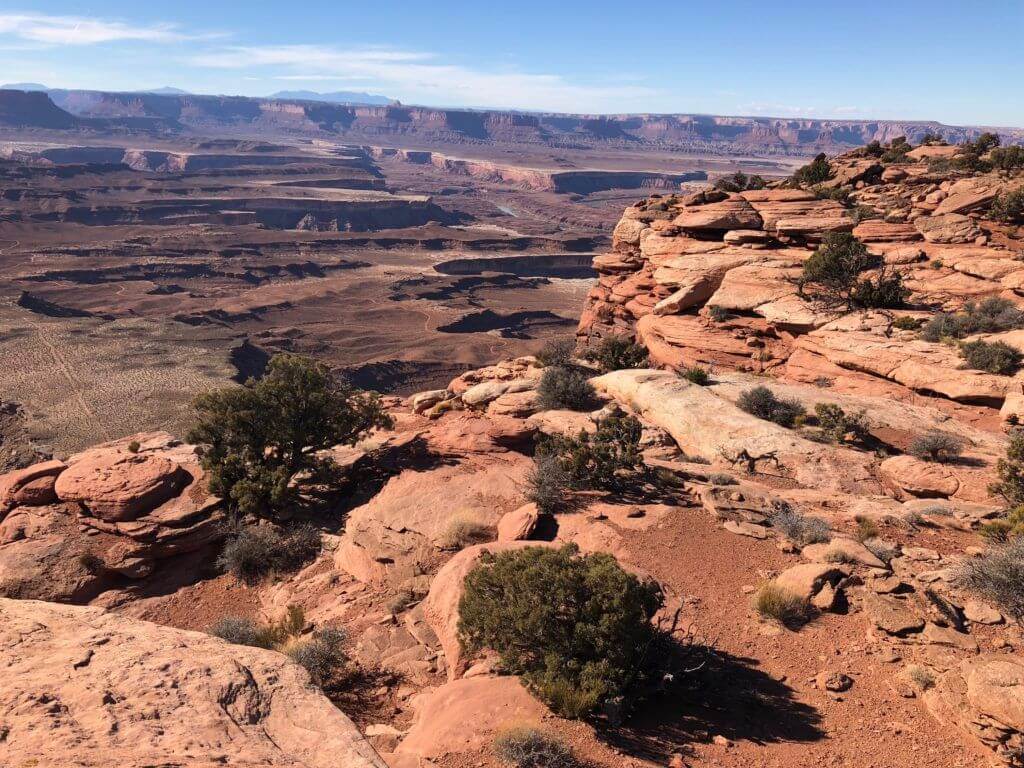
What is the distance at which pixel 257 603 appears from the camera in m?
14.0

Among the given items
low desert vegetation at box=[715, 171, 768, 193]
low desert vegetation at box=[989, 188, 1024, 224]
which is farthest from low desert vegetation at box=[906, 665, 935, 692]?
low desert vegetation at box=[715, 171, 768, 193]

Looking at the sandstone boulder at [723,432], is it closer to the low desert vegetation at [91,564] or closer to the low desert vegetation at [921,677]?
the low desert vegetation at [921,677]

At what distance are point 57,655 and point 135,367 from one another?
5017cm

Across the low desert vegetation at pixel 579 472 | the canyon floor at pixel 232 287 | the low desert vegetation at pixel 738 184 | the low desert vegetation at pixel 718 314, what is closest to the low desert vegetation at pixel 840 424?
the low desert vegetation at pixel 579 472

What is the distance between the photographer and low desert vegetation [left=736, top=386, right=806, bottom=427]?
59.4 feet

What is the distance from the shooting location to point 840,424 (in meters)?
16.7

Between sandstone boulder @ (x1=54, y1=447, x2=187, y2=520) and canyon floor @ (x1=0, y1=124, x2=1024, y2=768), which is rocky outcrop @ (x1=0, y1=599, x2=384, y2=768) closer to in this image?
canyon floor @ (x1=0, y1=124, x2=1024, y2=768)

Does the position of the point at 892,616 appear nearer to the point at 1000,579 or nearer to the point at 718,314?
the point at 1000,579

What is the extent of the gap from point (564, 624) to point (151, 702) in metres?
4.76

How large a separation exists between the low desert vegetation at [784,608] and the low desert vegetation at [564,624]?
2.16 meters

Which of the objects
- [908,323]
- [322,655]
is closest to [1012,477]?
[908,323]

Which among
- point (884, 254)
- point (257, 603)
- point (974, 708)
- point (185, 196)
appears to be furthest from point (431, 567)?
point (185, 196)

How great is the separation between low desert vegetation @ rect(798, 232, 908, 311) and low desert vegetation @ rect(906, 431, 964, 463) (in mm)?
8565

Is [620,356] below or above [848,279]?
below
